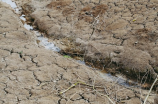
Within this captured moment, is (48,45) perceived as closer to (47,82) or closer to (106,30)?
(106,30)

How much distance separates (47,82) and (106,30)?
195 centimetres

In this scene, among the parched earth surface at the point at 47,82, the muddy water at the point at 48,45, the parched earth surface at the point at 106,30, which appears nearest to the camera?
the parched earth surface at the point at 47,82

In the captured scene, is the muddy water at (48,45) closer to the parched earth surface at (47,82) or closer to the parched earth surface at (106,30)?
the parched earth surface at (106,30)

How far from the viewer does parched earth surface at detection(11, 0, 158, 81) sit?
3539mm

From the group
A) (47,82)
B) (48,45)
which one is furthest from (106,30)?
(47,82)

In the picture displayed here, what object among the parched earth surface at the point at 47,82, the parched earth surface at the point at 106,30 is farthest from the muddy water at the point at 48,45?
the parched earth surface at the point at 47,82

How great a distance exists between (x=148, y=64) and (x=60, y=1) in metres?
3.08

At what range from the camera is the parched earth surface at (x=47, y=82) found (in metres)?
2.48

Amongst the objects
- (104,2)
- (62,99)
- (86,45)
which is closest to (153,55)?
(86,45)

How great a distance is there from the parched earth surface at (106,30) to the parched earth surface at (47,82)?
0.20 metres

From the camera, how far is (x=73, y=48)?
4066mm

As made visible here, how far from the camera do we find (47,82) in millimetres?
2795

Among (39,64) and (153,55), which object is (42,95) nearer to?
(39,64)

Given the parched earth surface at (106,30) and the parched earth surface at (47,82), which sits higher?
the parched earth surface at (106,30)
